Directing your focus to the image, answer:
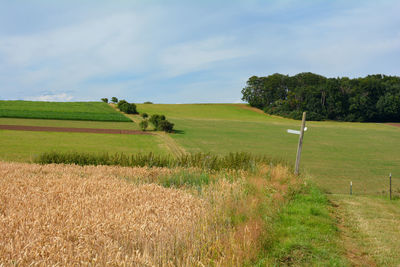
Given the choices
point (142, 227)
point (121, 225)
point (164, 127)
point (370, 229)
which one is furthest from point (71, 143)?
point (142, 227)

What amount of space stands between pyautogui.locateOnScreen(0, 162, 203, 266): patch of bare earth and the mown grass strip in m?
1.88

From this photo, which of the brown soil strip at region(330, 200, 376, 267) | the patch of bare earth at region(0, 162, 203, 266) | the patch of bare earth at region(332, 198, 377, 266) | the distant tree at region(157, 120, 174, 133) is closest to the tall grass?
the patch of bare earth at region(332, 198, 377, 266)

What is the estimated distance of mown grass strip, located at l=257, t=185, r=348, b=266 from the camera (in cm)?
671

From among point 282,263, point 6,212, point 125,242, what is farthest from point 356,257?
point 6,212

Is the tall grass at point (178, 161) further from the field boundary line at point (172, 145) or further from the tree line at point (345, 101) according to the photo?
the tree line at point (345, 101)

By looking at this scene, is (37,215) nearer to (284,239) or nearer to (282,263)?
(282,263)

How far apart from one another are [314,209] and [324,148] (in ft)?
95.8

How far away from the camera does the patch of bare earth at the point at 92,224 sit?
429cm

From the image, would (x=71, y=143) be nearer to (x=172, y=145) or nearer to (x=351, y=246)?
(x=172, y=145)

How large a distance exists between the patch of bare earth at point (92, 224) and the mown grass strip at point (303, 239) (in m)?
1.88

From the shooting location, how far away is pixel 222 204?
804 cm

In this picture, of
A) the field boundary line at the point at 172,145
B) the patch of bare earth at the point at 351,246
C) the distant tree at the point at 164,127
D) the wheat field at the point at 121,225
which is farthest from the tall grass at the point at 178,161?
the distant tree at the point at 164,127

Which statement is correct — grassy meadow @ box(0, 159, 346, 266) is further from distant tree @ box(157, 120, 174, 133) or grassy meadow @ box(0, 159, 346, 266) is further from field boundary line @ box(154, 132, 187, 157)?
distant tree @ box(157, 120, 174, 133)

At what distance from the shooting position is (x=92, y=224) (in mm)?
5469
